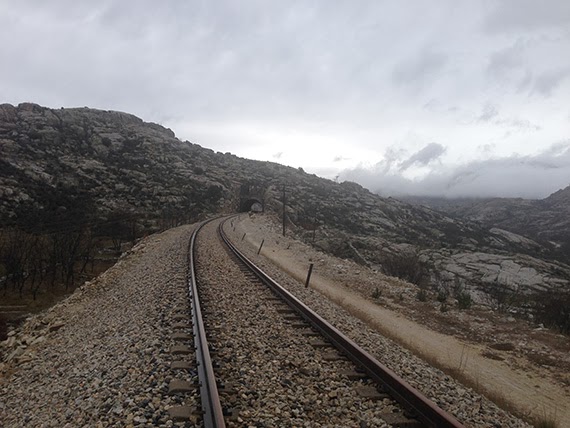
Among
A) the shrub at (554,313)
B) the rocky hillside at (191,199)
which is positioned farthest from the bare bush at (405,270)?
the shrub at (554,313)

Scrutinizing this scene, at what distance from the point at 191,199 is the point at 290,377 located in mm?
72365

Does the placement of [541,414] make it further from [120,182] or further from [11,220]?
[120,182]

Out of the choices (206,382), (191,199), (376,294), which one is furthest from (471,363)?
(191,199)

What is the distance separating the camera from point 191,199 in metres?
76.1

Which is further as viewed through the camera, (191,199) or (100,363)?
(191,199)

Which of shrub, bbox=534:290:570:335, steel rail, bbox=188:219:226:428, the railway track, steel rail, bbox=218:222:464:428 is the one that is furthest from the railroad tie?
shrub, bbox=534:290:570:335

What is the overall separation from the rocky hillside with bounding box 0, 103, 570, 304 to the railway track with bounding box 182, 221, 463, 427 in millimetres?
26222

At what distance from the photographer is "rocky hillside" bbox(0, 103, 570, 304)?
2012 inches

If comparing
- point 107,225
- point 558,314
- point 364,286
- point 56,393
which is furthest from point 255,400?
point 107,225

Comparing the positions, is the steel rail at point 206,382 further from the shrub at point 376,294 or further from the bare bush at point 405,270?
the bare bush at point 405,270

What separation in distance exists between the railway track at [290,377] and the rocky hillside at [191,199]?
86.0ft

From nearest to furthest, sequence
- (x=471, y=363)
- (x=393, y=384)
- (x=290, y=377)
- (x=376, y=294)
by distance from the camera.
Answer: (x=393, y=384) → (x=290, y=377) → (x=471, y=363) → (x=376, y=294)

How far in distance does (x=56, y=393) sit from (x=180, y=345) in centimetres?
241

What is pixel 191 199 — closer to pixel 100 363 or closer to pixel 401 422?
pixel 100 363
